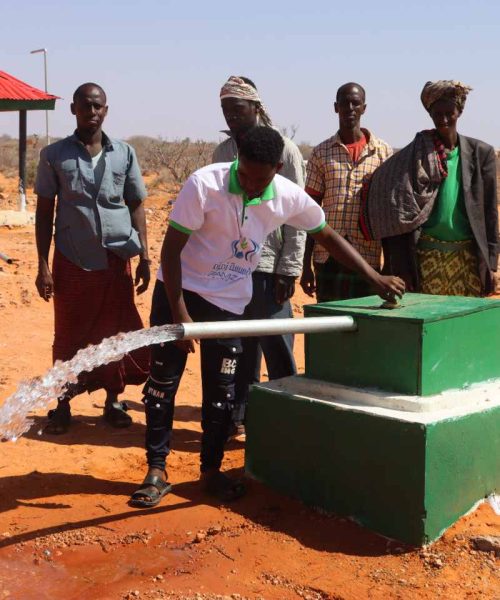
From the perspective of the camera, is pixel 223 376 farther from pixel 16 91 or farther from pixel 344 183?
pixel 16 91

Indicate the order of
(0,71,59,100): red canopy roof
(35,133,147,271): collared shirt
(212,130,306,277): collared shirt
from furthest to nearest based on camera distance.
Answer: (0,71,59,100): red canopy roof → (35,133,147,271): collared shirt → (212,130,306,277): collared shirt

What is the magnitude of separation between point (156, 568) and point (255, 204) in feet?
5.02

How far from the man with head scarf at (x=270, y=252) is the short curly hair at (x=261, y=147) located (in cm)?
100

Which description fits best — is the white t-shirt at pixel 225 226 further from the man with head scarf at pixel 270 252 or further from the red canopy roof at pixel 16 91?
the red canopy roof at pixel 16 91

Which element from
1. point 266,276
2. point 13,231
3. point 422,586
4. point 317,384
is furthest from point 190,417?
point 13,231

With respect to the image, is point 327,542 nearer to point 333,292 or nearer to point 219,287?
point 219,287

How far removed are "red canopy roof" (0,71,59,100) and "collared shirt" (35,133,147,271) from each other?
377 inches

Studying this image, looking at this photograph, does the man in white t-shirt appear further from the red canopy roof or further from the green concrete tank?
the red canopy roof

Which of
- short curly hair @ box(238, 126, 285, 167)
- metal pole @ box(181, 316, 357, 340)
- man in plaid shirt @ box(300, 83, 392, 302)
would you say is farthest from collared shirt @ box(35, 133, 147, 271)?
metal pole @ box(181, 316, 357, 340)

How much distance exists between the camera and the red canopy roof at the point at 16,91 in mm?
14070

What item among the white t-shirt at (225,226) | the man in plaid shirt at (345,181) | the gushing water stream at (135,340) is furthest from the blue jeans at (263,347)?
the gushing water stream at (135,340)

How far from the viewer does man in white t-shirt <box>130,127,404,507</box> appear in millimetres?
3588

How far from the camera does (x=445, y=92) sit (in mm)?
4340

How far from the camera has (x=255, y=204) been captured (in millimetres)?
3715
